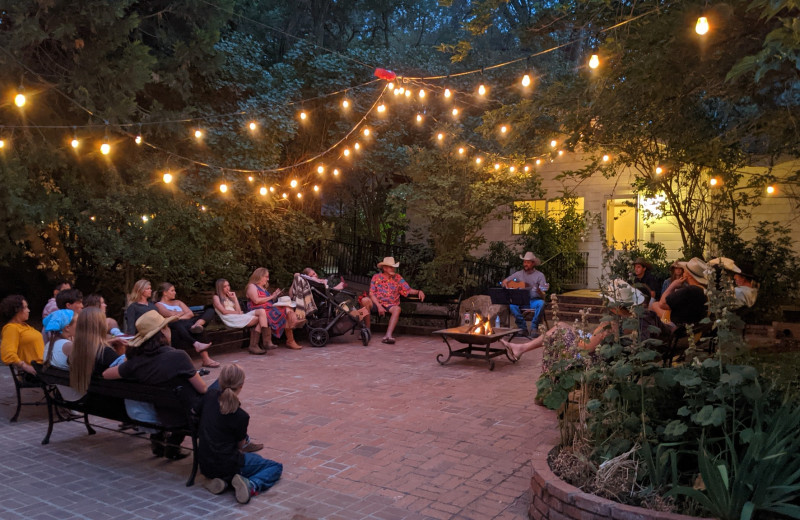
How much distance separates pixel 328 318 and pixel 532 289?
13.4 ft

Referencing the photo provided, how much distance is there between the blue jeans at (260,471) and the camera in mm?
4469

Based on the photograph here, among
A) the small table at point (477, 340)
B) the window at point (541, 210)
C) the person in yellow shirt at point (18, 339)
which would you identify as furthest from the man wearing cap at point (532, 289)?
the person in yellow shirt at point (18, 339)

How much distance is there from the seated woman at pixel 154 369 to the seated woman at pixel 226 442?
466 millimetres

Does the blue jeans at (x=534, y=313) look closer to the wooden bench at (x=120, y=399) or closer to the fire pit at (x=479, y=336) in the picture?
the fire pit at (x=479, y=336)

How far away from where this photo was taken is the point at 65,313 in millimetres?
6406

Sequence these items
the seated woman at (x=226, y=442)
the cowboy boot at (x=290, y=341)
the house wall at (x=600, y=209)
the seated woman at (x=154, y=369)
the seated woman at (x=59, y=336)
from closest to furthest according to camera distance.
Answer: the seated woman at (x=226, y=442) < the seated woman at (x=154, y=369) < the seated woman at (x=59, y=336) < the cowboy boot at (x=290, y=341) < the house wall at (x=600, y=209)

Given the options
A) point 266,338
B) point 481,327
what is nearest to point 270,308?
point 266,338

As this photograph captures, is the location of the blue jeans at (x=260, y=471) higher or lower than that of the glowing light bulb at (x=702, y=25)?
lower

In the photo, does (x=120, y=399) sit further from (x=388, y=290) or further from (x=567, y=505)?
(x=388, y=290)

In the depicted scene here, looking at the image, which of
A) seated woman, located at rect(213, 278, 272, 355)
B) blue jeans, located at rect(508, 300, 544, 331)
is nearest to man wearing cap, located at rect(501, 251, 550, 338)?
blue jeans, located at rect(508, 300, 544, 331)

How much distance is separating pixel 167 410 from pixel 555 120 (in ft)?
23.6

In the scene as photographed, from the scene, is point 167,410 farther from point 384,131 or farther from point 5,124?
point 384,131

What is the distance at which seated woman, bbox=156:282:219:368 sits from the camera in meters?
8.62

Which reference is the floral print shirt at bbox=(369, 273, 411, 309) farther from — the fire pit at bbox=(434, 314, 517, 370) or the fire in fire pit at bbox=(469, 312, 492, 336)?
Result: the fire in fire pit at bbox=(469, 312, 492, 336)
